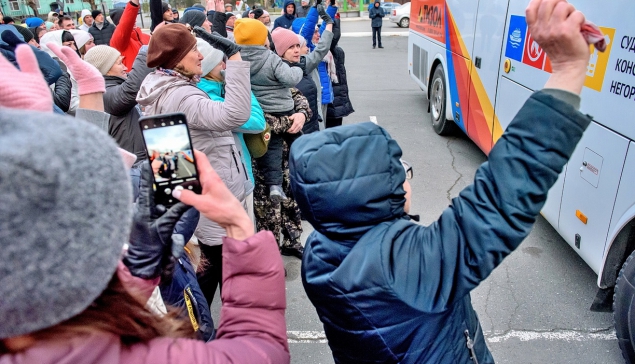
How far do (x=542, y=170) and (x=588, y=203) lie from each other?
2.34m

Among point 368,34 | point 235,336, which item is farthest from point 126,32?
point 368,34

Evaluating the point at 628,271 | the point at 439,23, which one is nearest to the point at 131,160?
the point at 628,271

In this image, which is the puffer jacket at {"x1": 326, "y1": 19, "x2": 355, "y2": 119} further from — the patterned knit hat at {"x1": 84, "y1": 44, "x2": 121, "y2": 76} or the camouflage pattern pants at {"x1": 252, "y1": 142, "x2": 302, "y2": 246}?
the patterned knit hat at {"x1": 84, "y1": 44, "x2": 121, "y2": 76}

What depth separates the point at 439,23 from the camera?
6586 mm

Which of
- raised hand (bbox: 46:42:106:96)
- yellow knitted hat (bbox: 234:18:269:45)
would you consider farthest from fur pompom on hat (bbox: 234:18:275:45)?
raised hand (bbox: 46:42:106:96)

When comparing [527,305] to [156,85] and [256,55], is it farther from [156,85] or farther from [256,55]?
[156,85]

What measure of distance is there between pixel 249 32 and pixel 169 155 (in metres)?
2.31

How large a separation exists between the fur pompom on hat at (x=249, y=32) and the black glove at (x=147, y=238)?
2.37 meters

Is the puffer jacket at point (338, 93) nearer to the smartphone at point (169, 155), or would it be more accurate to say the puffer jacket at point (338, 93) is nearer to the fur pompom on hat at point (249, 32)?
the fur pompom on hat at point (249, 32)

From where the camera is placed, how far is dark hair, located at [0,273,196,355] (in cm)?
72

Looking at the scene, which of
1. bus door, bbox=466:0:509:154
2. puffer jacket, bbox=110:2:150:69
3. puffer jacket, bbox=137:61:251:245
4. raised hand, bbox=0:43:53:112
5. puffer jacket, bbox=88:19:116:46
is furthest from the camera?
puffer jacket, bbox=88:19:116:46

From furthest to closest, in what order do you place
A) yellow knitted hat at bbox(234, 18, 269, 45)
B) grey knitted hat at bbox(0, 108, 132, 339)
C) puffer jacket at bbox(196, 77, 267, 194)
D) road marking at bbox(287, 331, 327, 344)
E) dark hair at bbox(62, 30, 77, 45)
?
dark hair at bbox(62, 30, 77, 45) < yellow knitted hat at bbox(234, 18, 269, 45) < road marking at bbox(287, 331, 327, 344) < puffer jacket at bbox(196, 77, 267, 194) < grey knitted hat at bbox(0, 108, 132, 339)

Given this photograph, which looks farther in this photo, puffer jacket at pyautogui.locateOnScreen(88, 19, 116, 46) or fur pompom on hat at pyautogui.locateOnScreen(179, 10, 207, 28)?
puffer jacket at pyautogui.locateOnScreen(88, 19, 116, 46)

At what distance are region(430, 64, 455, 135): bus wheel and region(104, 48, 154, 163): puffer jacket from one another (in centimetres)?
462
